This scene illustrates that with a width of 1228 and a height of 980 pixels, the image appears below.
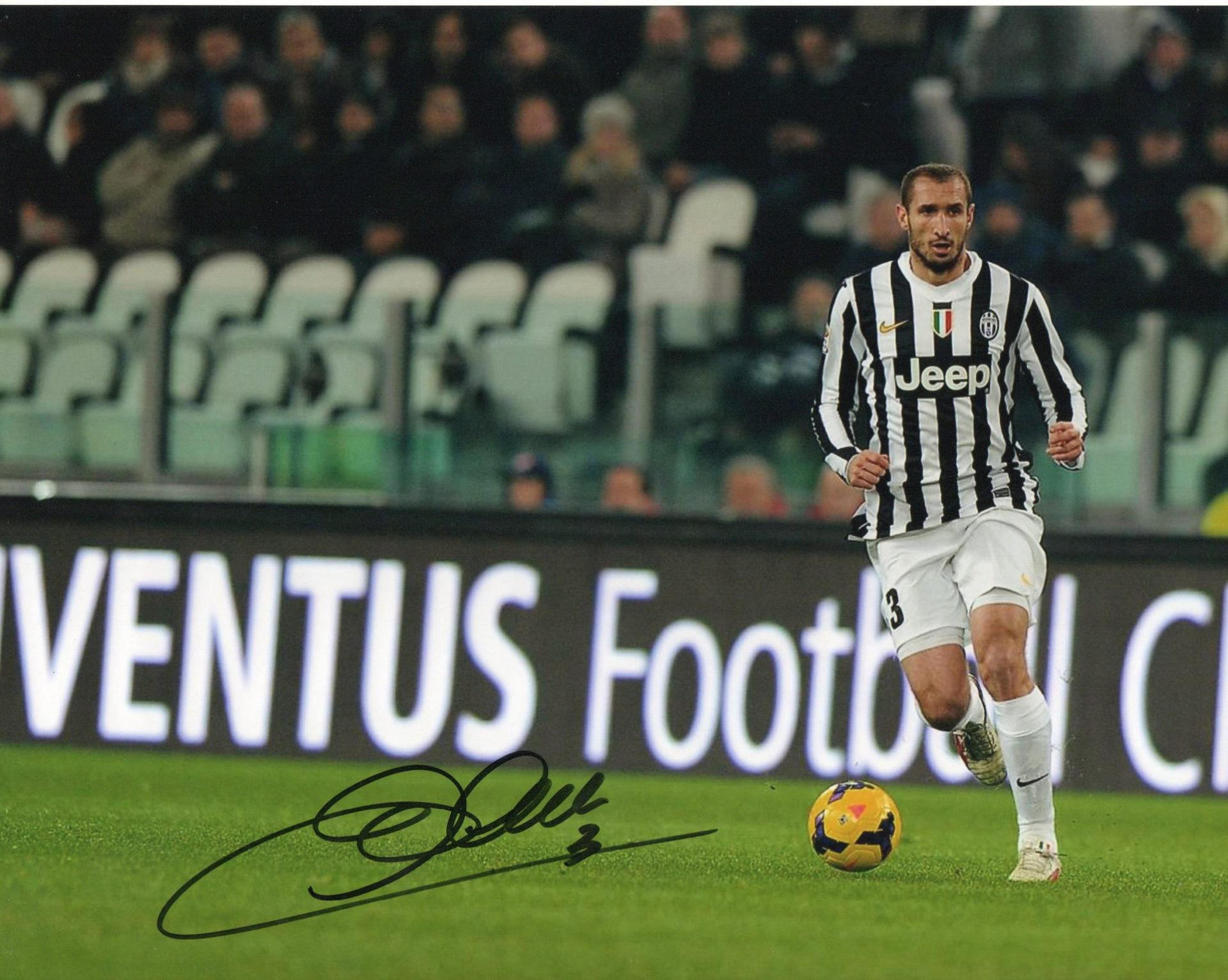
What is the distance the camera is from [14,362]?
10727 millimetres

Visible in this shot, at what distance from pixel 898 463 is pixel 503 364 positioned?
4008mm

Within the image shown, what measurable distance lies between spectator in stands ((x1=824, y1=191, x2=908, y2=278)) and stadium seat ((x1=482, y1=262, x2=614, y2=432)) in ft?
5.44

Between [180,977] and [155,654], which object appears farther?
[155,654]

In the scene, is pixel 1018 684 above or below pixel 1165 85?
below

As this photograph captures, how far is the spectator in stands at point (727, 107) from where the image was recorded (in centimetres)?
1295

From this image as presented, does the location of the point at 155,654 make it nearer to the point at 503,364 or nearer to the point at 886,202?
the point at 503,364

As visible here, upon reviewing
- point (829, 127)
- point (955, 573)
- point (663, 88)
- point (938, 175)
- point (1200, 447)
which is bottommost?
point (955, 573)

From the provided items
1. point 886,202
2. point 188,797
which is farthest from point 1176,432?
point 188,797

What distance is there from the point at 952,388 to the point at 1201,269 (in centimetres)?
512

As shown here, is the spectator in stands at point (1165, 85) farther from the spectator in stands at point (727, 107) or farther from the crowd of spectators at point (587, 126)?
the spectator in stands at point (727, 107)

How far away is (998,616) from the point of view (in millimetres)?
6285

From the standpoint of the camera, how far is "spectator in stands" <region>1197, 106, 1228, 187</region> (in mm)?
12102

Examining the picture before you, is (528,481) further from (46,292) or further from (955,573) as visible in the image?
(955,573)
